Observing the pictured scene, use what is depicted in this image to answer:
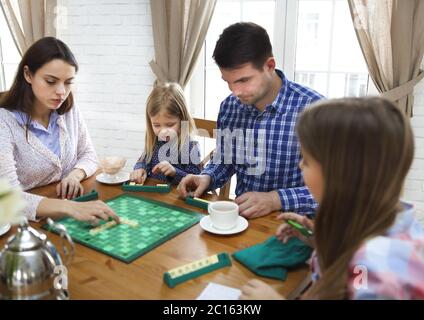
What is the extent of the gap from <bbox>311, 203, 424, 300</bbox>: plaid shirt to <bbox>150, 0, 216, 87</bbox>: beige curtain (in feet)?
8.09

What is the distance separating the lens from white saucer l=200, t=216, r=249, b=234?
127 cm

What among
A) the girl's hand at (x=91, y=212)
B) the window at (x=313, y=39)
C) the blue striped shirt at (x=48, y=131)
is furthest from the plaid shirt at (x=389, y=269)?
the window at (x=313, y=39)

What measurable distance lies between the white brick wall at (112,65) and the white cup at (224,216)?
2228 mm

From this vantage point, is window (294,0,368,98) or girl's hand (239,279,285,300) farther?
window (294,0,368,98)

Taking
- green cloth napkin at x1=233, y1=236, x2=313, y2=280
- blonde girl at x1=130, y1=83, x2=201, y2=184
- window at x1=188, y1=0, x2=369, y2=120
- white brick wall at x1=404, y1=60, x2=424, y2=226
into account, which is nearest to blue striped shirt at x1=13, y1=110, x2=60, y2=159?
blonde girl at x1=130, y1=83, x2=201, y2=184

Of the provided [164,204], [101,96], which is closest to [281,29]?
[101,96]

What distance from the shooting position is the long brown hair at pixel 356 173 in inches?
33.0

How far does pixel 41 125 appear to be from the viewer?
1.85m

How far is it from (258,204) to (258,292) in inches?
21.1

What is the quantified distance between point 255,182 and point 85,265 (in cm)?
96

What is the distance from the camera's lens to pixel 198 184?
1.68 meters

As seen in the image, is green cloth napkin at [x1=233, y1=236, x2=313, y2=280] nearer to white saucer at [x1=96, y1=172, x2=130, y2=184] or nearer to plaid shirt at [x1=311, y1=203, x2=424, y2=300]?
plaid shirt at [x1=311, y1=203, x2=424, y2=300]

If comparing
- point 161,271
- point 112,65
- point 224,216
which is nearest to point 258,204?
point 224,216
